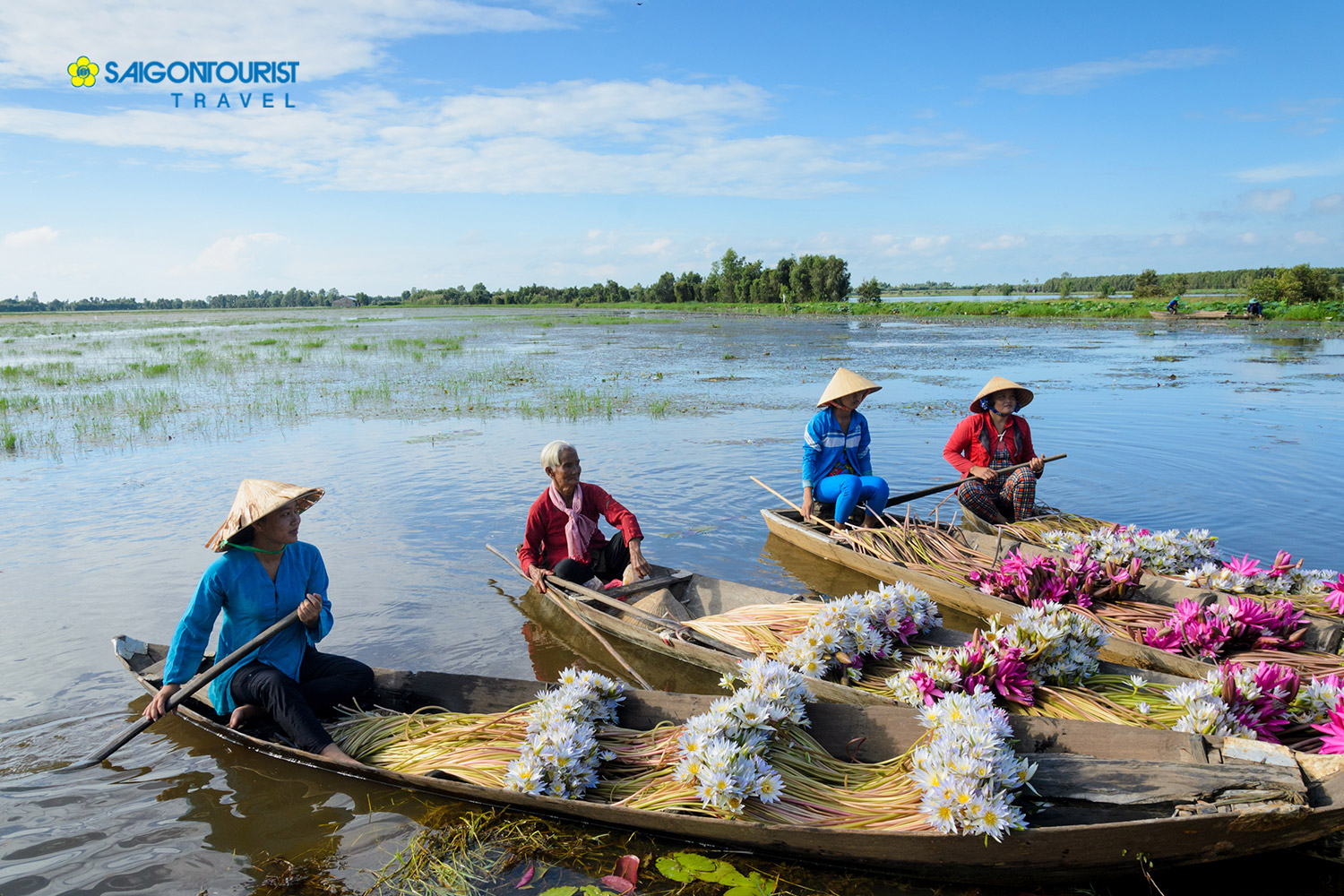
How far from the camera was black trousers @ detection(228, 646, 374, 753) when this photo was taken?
3535mm

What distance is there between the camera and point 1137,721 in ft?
10.2

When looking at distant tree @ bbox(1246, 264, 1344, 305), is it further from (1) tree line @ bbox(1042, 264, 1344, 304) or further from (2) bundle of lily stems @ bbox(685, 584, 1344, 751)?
(2) bundle of lily stems @ bbox(685, 584, 1344, 751)

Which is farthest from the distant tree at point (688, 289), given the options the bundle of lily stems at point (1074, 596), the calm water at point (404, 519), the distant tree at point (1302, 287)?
the bundle of lily stems at point (1074, 596)

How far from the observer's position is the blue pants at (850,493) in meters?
6.35

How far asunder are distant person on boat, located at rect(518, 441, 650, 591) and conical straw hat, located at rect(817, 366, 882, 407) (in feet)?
6.12

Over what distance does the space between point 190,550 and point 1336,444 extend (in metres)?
12.8

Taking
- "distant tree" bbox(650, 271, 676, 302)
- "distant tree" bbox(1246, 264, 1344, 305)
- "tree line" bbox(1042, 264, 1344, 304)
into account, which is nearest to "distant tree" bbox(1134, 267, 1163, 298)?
"tree line" bbox(1042, 264, 1344, 304)

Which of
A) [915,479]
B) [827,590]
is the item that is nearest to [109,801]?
[827,590]

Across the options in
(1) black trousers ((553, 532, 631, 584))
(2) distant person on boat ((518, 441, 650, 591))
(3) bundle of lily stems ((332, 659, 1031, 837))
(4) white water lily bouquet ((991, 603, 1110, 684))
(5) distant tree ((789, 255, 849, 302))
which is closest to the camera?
(3) bundle of lily stems ((332, 659, 1031, 837))

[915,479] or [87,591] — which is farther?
[915,479]

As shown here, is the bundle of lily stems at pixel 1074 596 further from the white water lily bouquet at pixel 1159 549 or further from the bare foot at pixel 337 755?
the bare foot at pixel 337 755

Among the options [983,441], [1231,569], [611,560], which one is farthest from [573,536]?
[1231,569]

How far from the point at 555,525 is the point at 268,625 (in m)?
2.24

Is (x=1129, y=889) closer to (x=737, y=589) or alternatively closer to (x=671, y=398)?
(x=737, y=589)
